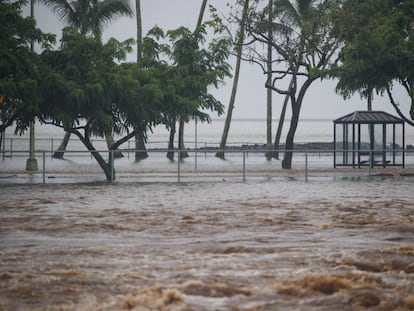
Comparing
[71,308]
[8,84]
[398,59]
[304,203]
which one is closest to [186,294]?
[71,308]

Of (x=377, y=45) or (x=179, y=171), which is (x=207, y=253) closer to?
(x=179, y=171)

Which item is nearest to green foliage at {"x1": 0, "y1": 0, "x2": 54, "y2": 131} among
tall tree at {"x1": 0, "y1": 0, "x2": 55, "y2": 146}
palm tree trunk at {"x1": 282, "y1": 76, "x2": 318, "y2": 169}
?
tall tree at {"x1": 0, "y1": 0, "x2": 55, "y2": 146}

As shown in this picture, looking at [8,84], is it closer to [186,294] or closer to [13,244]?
[13,244]

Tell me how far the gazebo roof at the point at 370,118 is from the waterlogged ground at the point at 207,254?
19.0m

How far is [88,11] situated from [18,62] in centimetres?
2042

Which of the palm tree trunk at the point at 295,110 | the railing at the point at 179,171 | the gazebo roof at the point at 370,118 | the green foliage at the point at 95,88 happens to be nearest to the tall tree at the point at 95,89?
the green foliage at the point at 95,88

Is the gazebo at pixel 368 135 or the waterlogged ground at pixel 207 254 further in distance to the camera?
the gazebo at pixel 368 135

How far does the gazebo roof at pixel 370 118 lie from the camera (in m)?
37.5

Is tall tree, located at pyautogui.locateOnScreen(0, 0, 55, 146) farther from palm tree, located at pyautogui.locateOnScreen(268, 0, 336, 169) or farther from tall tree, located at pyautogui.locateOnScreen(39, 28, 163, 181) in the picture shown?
palm tree, located at pyautogui.locateOnScreen(268, 0, 336, 169)

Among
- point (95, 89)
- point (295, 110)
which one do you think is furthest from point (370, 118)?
point (95, 89)

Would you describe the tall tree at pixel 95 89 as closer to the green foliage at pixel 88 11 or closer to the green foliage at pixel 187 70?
the green foliage at pixel 187 70

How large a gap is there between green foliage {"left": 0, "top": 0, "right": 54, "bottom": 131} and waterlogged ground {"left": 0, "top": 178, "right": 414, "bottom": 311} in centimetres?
649

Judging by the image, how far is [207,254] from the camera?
9867 mm

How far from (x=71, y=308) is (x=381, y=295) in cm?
294
